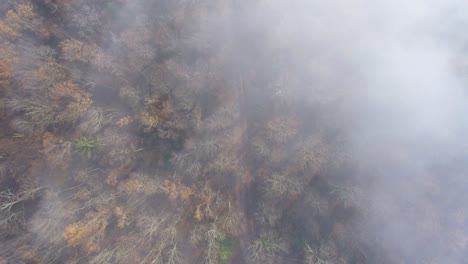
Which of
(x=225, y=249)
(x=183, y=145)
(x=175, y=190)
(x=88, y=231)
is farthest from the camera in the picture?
(x=225, y=249)

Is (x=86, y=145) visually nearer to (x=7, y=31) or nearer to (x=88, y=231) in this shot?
(x=88, y=231)

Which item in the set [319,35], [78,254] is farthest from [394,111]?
[78,254]

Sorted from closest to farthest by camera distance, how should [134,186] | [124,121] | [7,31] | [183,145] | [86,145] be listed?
[7,31] < [86,145] < [134,186] < [124,121] < [183,145]

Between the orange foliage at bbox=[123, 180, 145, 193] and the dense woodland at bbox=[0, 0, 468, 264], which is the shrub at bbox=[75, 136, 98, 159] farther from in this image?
the orange foliage at bbox=[123, 180, 145, 193]

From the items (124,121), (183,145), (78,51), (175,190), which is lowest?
(175,190)

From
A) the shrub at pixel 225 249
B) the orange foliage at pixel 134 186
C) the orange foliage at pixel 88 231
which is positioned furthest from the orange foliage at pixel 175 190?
the shrub at pixel 225 249

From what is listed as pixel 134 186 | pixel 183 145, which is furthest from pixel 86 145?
pixel 183 145

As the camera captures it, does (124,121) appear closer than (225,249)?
Yes
